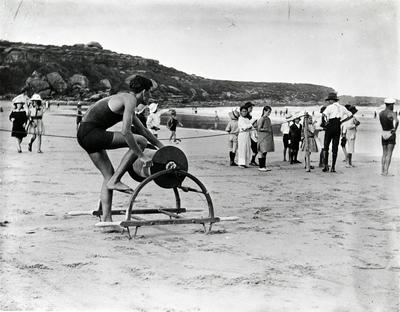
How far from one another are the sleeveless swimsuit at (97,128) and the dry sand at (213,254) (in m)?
0.96

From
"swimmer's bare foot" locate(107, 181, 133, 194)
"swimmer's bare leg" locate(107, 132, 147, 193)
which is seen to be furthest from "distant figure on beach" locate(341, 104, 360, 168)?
"swimmer's bare foot" locate(107, 181, 133, 194)

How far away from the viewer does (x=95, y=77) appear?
7850cm

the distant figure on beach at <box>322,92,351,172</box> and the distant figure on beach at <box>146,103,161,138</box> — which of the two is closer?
the distant figure on beach at <box>322,92,351,172</box>

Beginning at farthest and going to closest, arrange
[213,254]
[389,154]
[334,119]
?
[334,119], [389,154], [213,254]

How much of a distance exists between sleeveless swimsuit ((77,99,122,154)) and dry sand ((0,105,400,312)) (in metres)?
0.96

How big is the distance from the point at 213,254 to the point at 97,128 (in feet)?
6.02

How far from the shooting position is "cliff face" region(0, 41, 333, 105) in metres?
58.4

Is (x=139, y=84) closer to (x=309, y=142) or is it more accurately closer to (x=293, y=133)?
(x=309, y=142)

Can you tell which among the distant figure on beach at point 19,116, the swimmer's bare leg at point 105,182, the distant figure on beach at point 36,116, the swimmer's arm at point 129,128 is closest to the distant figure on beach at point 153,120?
the distant figure on beach at point 36,116

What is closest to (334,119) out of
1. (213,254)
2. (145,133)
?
(145,133)

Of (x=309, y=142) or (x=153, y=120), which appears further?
(x=153, y=120)

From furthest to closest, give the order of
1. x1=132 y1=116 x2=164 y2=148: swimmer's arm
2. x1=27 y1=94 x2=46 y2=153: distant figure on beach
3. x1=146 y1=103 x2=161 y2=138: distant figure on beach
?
1. x1=146 y1=103 x2=161 y2=138: distant figure on beach
2. x1=27 y1=94 x2=46 y2=153: distant figure on beach
3. x1=132 y1=116 x2=164 y2=148: swimmer's arm

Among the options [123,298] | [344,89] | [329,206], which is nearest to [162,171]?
[123,298]

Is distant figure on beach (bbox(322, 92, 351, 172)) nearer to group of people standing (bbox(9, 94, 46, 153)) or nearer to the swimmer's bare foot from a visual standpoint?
group of people standing (bbox(9, 94, 46, 153))
